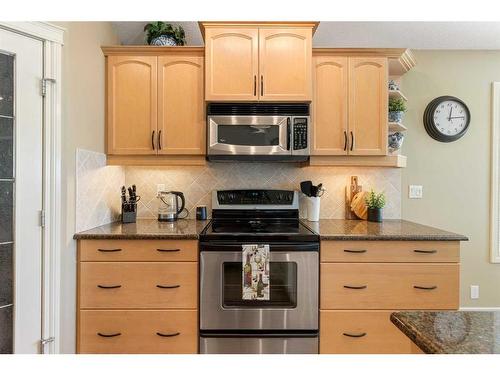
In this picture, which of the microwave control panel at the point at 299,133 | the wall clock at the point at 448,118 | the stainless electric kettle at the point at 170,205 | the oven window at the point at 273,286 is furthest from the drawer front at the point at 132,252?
the wall clock at the point at 448,118

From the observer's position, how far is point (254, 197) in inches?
102

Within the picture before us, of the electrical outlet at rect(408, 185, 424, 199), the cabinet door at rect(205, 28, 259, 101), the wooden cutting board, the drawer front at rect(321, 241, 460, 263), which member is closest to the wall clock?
the electrical outlet at rect(408, 185, 424, 199)

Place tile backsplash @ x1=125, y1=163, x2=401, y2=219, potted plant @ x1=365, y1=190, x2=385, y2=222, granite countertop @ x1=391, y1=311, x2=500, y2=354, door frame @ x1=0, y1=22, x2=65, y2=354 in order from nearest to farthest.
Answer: granite countertop @ x1=391, y1=311, x2=500, y2=354 < door frame @ x1=0, y1=22, x2=65, y2=354 < potted plant @ x1=365, y1=190, x2=385, y2=222 < tile backsplash @ x1=125, y1=163, x2=401, y2=219

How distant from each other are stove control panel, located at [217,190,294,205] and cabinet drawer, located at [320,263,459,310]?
751 millimetres

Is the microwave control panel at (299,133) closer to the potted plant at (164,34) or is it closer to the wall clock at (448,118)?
the potted plant at (164,34)

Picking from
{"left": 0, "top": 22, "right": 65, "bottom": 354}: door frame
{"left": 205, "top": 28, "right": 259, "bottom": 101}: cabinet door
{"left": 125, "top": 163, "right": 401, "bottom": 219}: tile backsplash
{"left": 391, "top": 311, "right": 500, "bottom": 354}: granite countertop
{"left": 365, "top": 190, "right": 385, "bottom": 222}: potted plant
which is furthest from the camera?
{"left": 125, "top": 163, "right": 401, "bottom": 219}: tile backsplash

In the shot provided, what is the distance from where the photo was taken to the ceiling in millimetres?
2447

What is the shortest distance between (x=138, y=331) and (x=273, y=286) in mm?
873

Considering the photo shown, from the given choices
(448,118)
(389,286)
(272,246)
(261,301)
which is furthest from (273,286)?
Answer: (448,118)

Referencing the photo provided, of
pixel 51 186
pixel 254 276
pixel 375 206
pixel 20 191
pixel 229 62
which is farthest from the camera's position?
pixel 375 206

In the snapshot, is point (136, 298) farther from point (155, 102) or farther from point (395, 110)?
Result: point (395, 110)

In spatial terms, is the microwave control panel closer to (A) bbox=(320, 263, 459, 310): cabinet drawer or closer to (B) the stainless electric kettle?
(A) bbox=(320, 263, 459, 310): cabinet drawer

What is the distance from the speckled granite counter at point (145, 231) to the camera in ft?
6.45
